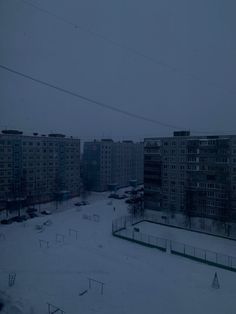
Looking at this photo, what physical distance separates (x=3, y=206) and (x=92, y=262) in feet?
24.2

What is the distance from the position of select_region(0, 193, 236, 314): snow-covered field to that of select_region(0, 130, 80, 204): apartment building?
4.48 m

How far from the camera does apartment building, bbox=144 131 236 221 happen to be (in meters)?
10.3

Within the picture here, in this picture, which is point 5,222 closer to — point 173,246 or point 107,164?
point 173,246

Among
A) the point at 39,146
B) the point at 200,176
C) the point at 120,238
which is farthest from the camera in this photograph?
the point at 39,146

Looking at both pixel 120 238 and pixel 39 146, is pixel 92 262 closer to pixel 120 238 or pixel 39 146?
pixel 120 238

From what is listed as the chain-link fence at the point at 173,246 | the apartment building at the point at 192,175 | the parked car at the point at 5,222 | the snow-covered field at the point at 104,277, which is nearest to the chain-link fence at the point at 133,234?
the chain-link fence at the point at 173,246

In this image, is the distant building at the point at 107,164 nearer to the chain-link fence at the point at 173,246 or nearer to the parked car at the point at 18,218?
the parked car at the point at 18,218

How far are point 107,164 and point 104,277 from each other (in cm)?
1364

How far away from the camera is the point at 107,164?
1911 cm

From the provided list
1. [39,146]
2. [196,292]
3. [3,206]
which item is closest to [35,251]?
[196,292]

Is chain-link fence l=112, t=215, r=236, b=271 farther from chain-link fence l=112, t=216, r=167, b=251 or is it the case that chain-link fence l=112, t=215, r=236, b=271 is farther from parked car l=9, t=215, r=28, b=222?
parked car l=9, t=215, r=28, b=222

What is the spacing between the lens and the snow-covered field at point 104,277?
4.49 m

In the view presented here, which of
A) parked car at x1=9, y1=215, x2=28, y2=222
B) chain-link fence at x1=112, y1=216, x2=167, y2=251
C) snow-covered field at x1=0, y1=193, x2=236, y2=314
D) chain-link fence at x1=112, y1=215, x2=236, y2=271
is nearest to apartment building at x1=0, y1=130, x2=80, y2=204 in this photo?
parked car at x1=9, y1=215, x2=28, y2=222

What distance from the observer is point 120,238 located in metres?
8.38
